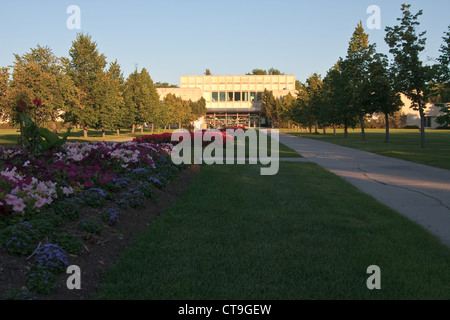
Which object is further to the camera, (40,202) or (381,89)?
(381,89)

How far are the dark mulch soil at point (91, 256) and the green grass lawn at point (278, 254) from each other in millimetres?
160

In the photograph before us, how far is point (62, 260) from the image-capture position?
3.79 metres

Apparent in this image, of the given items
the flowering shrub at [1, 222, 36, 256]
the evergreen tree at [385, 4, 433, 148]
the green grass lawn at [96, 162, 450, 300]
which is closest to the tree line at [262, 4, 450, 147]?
the evergreen tree at [385, 4, 433, 148]

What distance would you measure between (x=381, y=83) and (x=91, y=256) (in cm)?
2851

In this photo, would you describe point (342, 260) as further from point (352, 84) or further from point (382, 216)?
point (352, 84)

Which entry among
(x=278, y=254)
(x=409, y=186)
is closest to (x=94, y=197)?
(x=278, y=254)

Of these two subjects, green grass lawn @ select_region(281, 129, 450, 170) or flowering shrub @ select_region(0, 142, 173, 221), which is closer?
flowering shrub @ select_region(0, 142, 173, 221)

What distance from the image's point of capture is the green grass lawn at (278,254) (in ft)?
12.3

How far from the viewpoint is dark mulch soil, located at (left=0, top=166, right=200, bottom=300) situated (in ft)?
11.4

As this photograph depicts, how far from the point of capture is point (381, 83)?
28.6 metres

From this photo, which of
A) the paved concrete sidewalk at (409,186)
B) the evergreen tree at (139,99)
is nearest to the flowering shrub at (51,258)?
the paved concrete sidewalk at (409,186)

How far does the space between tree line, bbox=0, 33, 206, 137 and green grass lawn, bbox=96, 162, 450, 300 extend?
1912cm

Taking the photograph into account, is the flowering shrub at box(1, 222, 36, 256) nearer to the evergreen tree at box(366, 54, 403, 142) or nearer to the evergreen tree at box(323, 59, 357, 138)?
the evergreen tree at box(366, 54, 403, 142)

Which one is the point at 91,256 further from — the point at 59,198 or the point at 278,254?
the point at 278,254
